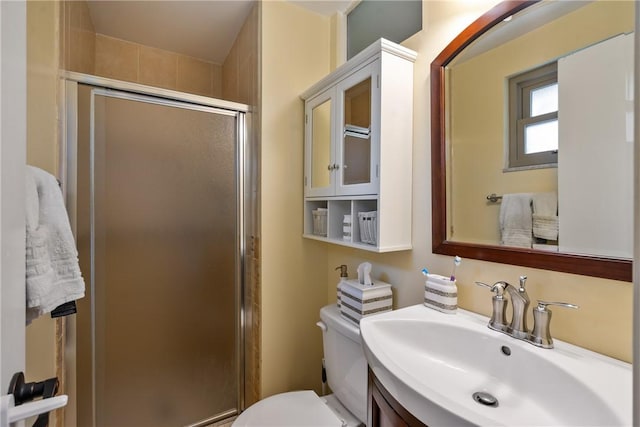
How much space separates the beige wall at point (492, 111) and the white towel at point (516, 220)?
21mm

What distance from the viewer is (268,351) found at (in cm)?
155

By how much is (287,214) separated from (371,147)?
639 mm

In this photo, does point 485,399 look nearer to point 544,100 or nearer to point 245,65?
point 544,100

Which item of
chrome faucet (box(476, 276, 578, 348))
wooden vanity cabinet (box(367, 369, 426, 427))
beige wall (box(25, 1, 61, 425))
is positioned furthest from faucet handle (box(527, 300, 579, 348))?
beige wall (box(25, 1, 61, 425))

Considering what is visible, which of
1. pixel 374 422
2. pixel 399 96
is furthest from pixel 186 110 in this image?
pixel 374 422

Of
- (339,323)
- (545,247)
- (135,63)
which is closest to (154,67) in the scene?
(135,63)

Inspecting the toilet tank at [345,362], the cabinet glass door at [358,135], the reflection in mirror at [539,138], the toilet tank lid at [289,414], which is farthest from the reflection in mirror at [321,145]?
the toilet tank lid at [289,414]

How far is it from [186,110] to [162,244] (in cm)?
70

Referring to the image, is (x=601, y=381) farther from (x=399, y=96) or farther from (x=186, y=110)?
(x=186, y=110)

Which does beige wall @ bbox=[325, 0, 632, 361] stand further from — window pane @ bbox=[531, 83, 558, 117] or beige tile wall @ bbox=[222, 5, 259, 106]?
beige tile wall @ bbox=[222, 5, 259, 106]

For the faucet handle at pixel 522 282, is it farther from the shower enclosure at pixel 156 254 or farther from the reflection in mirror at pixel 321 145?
the shower enclosure at pixel 156 254

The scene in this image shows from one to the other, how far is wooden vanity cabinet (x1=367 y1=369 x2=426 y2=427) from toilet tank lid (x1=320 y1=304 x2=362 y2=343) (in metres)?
0.30

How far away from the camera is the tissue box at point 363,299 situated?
120cm

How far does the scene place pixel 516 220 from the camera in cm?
91
